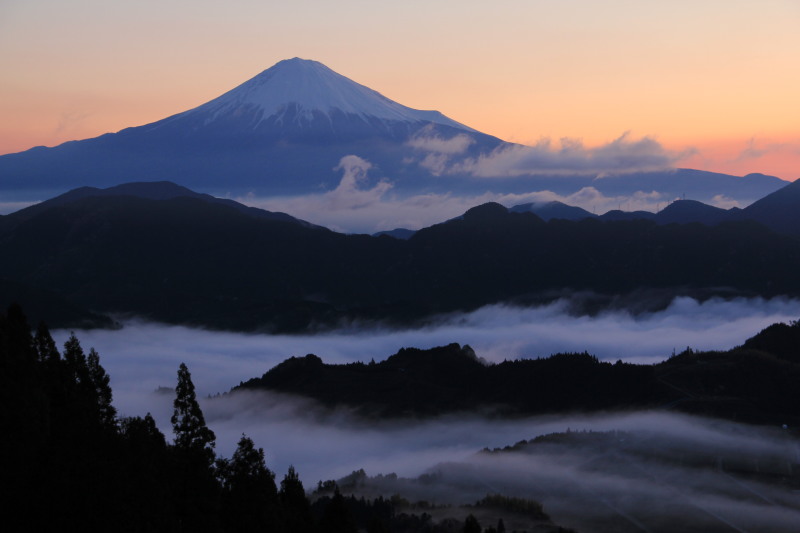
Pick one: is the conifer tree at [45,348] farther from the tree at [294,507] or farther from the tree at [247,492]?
A: the tree at [294,507]

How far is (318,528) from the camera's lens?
7056 centimetres

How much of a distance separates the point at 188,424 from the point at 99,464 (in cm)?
705

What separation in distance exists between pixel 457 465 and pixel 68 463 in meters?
123

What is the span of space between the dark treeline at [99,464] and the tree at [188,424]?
63mm

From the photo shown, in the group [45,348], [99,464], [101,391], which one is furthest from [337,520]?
[45,348]

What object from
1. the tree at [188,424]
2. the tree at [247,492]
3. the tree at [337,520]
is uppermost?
the tree at [188,424]

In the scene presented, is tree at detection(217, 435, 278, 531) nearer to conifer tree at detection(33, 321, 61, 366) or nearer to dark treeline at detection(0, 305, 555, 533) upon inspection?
dark treeline at detection(0, 305, 555, 533)

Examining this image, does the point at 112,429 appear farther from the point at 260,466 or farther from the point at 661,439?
the point at 661,439

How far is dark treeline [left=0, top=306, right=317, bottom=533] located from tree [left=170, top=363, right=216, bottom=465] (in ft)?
0.21

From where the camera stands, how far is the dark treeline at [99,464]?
5559 cm

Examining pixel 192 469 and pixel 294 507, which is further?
pixel 294 507

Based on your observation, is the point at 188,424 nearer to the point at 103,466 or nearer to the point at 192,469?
the point at 192,469

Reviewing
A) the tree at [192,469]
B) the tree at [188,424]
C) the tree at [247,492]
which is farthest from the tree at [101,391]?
the tree at [247,492]

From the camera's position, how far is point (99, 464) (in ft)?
189
